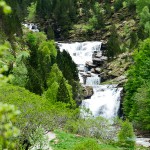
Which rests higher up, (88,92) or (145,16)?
(145,16)

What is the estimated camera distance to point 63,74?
82188mm

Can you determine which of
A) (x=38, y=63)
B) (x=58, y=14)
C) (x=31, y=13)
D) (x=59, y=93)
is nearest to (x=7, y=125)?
(x=59, y=93)

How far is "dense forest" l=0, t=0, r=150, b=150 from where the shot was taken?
26.0 meters

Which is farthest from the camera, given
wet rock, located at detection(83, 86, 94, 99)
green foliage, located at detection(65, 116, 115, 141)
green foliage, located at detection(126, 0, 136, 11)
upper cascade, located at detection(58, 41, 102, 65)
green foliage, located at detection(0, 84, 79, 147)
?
green foliage, located at detection(126, 0, 136, 11)

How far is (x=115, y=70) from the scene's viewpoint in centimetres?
8844

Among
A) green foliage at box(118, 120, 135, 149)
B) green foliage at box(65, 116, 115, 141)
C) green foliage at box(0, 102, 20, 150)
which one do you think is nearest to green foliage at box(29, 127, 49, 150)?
green foliage at box(65, 116, 115, 141)

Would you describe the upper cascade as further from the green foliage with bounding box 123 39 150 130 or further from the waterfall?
the green foliage with bounding box 123 39 150 130

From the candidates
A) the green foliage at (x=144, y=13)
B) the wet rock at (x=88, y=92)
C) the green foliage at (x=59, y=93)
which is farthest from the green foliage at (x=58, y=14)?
the green foliage at (x=59, y=93)

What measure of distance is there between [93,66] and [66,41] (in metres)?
36.0

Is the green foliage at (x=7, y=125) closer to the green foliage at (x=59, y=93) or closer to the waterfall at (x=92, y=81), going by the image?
the green foliage at (x=59, y=93)

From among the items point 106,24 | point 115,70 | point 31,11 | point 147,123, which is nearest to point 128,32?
point 106,24

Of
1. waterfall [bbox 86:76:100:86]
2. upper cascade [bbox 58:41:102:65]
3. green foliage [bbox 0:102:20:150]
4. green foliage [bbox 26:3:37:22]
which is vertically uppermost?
green foliage [bbox 26:3:37:22]

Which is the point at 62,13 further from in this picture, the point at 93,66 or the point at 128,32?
the point at 93,66

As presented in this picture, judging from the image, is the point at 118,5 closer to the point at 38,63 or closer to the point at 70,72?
the point at 70,72
